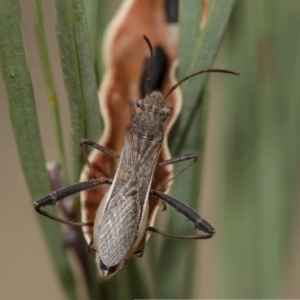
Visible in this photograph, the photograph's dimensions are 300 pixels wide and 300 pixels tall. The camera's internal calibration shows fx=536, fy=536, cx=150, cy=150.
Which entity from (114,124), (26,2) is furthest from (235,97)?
(26,2)

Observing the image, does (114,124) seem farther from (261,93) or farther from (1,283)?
(1,283)

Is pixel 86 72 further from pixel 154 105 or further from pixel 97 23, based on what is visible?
pixel 154 105

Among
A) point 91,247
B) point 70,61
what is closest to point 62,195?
point 91,247

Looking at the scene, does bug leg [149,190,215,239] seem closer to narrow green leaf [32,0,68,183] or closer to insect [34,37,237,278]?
insect [34,37,237,278]

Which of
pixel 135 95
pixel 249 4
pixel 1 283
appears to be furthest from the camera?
pixel 1 283

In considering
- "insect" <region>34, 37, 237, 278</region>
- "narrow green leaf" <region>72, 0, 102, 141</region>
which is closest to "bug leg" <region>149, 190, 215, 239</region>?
"insect" <region>34, 37, 237, 278</region>

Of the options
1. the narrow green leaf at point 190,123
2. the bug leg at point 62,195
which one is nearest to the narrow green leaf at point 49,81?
the bug leg at point 62,195
